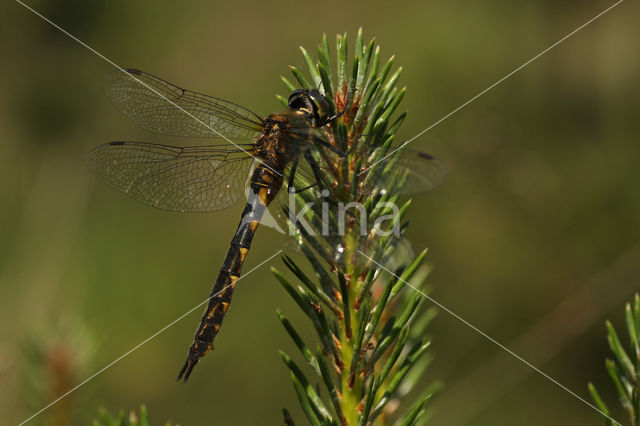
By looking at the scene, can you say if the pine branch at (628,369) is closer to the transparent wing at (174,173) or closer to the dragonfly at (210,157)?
the dragonfly at (210,157)

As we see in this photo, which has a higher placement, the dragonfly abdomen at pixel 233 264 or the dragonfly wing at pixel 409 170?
the dragonfly wing at pixel 409 170

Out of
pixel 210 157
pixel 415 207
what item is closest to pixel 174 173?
pixel 210 157

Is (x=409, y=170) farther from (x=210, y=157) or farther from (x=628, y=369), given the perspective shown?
(x=210, y=157)

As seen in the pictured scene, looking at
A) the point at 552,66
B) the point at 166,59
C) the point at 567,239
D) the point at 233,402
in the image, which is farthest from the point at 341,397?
the point at 166,59

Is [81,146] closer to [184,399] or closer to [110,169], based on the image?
[184,399]

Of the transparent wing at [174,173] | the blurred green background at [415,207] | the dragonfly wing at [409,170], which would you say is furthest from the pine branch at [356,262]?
the blurred green background at [415,207]

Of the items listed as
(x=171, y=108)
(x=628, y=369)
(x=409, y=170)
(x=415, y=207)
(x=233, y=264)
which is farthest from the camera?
(x=415, y=207)
